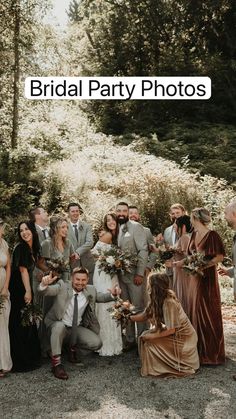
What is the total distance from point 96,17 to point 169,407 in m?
25.1

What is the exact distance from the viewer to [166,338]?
5574mm

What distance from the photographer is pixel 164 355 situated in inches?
219

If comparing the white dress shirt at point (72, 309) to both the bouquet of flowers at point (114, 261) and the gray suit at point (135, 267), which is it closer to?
the bouquet of flowers at point (114, 261)

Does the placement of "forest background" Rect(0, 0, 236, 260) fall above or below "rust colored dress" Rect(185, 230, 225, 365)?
above

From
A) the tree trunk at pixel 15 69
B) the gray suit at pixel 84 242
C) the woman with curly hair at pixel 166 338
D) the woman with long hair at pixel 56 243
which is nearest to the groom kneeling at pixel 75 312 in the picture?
the woman with long hair at pixel 56 243

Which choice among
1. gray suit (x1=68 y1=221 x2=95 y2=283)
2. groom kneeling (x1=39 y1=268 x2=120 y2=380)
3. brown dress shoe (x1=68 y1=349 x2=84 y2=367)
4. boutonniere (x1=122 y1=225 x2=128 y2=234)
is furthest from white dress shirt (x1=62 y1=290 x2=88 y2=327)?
gray suit (x1=68 y1=221 x2=95 y2=283)

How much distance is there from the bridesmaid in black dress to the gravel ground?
0.62 ft

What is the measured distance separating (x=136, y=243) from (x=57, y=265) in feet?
4.54

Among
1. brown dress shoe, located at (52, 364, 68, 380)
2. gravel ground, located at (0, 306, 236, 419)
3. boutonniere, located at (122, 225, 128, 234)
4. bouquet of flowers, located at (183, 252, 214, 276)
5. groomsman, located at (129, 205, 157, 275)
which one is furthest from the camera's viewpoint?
groomsman, located at (129, 205, 157, 275)

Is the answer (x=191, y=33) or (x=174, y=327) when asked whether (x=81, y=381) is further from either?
(x=191, y=33)

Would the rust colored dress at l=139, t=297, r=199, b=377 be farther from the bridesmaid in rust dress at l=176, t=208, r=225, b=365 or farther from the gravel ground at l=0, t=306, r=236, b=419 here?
the bridesmaid in rust dress at l=176, t=208, r=225, b=365

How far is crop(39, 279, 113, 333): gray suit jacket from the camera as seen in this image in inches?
236

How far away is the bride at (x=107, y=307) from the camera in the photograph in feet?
20.8

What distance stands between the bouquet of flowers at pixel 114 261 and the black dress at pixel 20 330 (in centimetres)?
101
